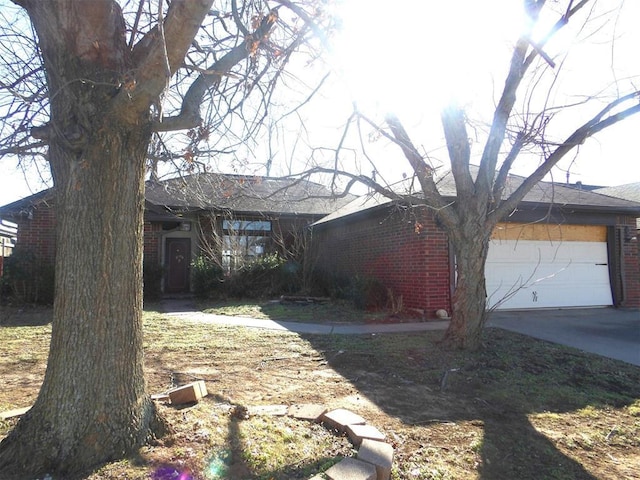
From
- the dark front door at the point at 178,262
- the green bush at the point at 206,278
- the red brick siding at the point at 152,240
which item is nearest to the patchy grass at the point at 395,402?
the green bush at the point at 206,278

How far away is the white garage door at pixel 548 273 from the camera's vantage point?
35.6 ft

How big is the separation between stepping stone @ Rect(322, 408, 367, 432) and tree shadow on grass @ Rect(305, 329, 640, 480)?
633 millimetres

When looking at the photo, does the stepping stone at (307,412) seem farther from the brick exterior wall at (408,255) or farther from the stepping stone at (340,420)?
the brick exterior wall at (408,255)

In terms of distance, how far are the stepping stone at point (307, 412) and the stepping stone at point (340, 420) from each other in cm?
9

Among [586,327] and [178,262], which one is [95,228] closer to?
[586,327]

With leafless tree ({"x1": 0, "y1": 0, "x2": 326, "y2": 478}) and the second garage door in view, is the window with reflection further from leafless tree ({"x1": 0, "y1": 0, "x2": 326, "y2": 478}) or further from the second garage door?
leafless tree ({"x1": 0, "y1": 0, "x2": 326, "y2": 478})

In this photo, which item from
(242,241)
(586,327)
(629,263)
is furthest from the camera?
(242,241)

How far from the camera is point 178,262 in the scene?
55.4 feet

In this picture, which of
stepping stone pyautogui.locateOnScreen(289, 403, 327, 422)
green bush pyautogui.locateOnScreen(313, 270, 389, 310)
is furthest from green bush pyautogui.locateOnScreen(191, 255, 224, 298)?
stepping stone pyautogui.locateOnScreen(289, 403, 327, 422)

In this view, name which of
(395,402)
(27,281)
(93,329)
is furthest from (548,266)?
(27,281)

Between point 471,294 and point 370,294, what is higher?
point 471,294

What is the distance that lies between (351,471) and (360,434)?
54 cm

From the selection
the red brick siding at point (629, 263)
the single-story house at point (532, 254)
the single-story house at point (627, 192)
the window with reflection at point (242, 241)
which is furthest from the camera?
the single-story house at point (627, 192)

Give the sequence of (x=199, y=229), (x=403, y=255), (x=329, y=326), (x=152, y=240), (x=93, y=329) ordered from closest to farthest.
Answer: (x=93, y=329) < (x=329, y=326) < (x=403, y=255) < (x=152, y=240) < (x=199, y=229)
